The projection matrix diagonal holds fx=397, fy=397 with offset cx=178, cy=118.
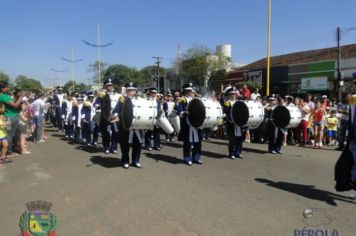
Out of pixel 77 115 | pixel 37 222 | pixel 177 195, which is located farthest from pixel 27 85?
pixel 37 222

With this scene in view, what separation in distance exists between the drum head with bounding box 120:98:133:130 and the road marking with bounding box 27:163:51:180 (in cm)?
196

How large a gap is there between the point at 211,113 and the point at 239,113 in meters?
1.24

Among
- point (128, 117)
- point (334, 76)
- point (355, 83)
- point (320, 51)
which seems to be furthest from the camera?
point (320, 51)

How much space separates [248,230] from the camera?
5.03m

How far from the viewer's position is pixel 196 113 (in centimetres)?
980

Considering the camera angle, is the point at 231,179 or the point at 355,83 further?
the point at 231,179

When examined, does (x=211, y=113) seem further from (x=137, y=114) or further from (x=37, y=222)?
(x=37, y=222)

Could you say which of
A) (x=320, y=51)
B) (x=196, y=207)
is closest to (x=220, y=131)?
(x=196, y=207)

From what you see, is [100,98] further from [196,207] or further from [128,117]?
[196,207]

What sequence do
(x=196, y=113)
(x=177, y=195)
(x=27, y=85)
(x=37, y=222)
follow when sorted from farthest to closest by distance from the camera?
(x=27, y=85) → (x=196, y=113) → (x=177, y=195) → (x=37, y=222)

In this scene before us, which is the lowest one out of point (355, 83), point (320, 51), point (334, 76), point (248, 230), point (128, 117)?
point (248, 230)

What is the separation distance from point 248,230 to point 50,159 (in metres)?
7.08

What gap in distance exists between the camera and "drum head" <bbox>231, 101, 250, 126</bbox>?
1074cm

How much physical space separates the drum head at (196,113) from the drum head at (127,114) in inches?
68.1
